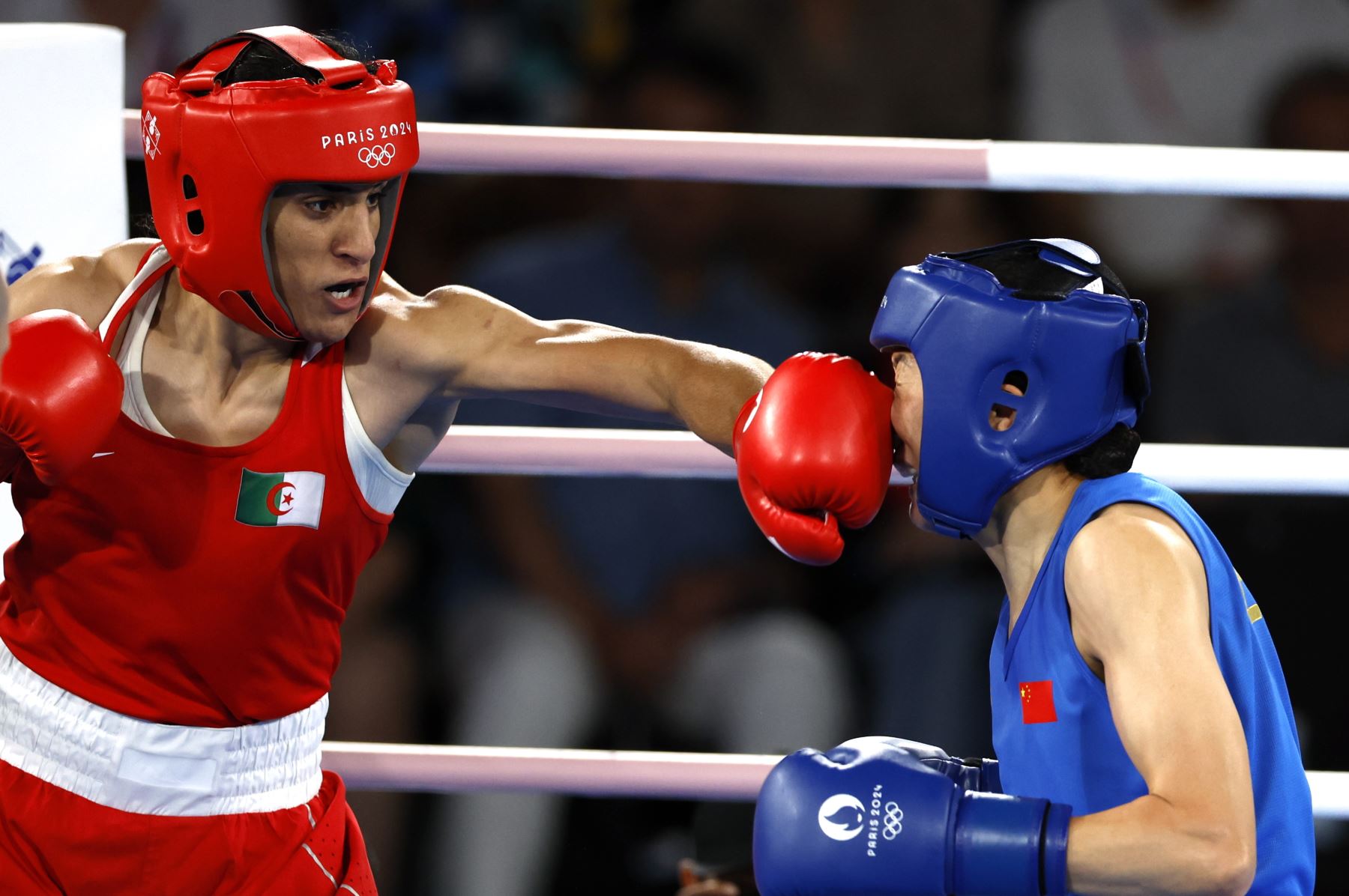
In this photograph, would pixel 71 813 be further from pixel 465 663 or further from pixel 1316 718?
pixel 1316 718

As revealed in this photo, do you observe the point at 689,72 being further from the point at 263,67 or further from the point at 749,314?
the point at 263,67

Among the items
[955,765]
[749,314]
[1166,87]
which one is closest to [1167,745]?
[955,765]

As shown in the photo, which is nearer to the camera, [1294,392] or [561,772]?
[561,772]

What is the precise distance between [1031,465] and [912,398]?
149 mm

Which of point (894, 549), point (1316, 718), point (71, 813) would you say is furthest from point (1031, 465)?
point (1316, 718)

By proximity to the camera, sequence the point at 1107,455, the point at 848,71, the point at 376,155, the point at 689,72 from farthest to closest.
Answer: the point at 848,71, the point at 689,72, the point at 376,155, the point at 1107,455

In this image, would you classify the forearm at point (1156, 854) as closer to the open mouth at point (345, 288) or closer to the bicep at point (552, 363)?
the bicep at point (552, 363)

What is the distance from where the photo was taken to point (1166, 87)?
383 centimetres

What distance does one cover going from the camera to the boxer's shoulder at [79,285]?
72.9 inches

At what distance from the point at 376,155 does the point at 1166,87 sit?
8.57 feet

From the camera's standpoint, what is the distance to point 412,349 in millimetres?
1888

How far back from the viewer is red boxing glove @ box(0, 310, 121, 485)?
162 cm

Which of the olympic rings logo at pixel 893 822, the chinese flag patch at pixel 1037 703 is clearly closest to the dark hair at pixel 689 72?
the chinese flag patch at pixel 1037 703

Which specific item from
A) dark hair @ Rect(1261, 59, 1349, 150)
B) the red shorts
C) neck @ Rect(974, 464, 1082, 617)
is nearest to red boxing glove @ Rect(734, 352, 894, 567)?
neck @ Rect(974, 464, 1082, 617)
